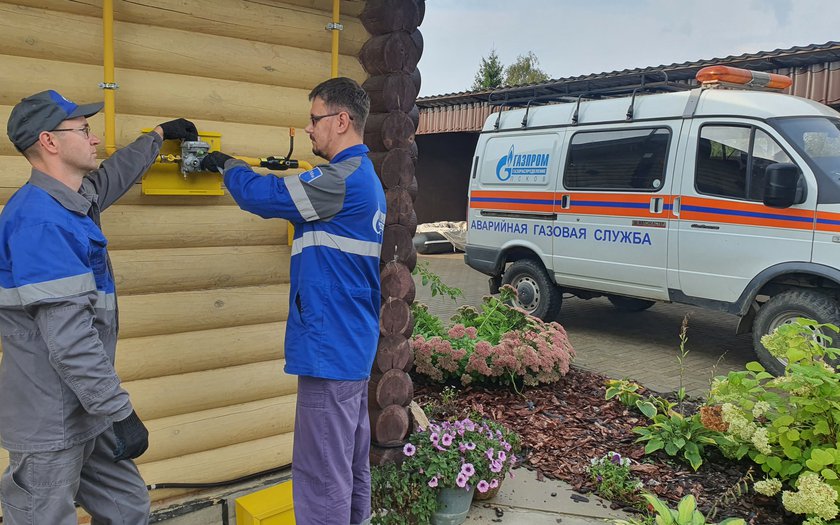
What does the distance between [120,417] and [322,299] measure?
2.72ft

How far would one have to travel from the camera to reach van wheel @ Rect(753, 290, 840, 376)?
241 inches

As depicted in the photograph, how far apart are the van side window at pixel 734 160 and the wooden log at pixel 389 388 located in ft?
15.4

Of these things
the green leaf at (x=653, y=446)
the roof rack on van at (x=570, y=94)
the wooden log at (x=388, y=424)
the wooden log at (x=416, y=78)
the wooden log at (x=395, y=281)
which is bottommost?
the green leaf at (x=653, y=446)

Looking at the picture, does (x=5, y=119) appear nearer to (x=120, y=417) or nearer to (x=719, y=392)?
(x=120, y=417)

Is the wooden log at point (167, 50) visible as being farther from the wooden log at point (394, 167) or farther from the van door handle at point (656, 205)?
the van door handle at point (656, 205)

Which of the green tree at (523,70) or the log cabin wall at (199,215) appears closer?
the log cabin wall at (199,215)

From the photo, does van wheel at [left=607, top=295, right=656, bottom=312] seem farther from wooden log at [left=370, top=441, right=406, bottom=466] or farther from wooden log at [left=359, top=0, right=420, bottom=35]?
wooden log at [left=359, top=0, right=420, bottom=35]

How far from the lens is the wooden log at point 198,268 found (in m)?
3.04

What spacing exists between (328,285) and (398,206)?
962mm

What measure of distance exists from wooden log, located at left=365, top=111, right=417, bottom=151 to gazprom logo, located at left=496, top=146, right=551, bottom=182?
5375 mm

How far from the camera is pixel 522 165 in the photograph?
29.1 feet

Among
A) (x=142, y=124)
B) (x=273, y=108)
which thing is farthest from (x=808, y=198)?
(x=142, y=124)

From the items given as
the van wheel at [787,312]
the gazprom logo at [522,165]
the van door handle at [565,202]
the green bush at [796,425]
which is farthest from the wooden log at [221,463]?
the gazprom logo at [522,165]

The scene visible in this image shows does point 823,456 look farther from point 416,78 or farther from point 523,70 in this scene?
point 523,70
